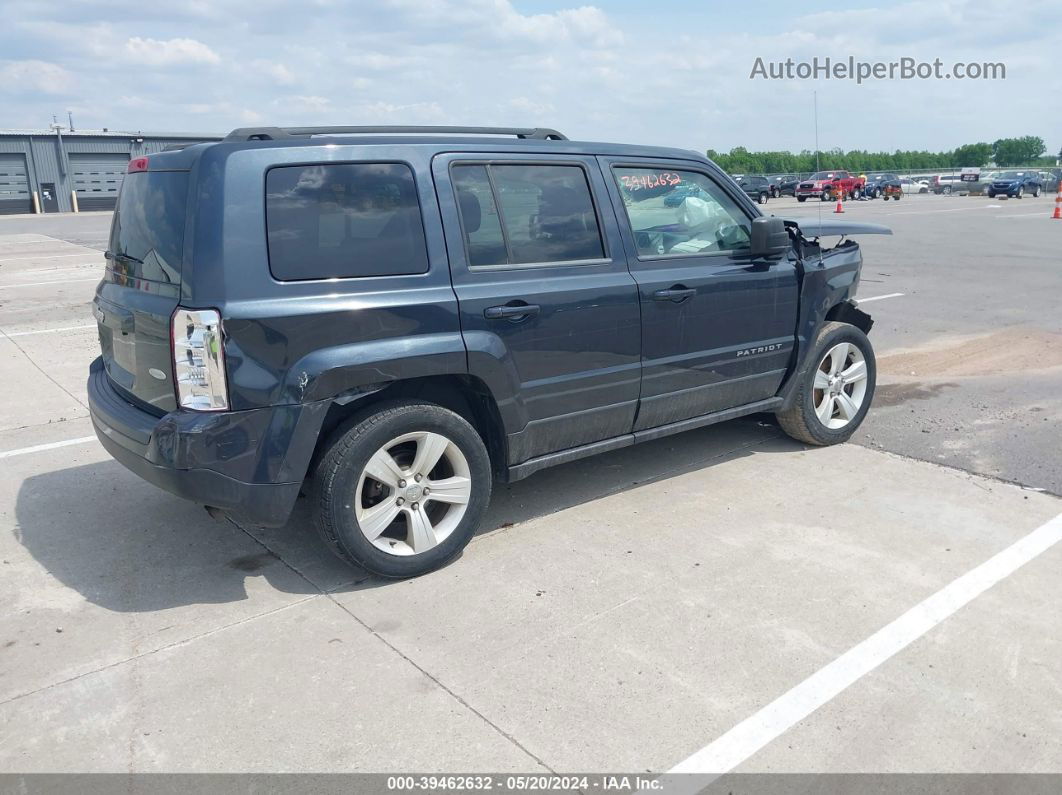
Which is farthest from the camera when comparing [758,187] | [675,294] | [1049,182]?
[1049,182]

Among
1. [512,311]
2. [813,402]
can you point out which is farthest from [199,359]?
[813,402]

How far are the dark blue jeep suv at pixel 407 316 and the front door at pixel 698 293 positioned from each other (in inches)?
0.6

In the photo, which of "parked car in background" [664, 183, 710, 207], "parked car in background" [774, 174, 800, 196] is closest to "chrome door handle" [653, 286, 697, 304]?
"parked car in background" [664, 183, 710, 207]

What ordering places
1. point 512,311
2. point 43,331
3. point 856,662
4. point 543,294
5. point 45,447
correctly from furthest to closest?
1. point 43,331
2. point 45,447
3. point 543,294
4. point 512,311
5. point 856,662

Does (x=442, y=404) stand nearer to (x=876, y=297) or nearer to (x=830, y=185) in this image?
(x=876, y=297)

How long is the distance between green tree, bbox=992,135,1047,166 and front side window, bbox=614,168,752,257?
85.3m

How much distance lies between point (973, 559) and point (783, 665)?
1.42 metres

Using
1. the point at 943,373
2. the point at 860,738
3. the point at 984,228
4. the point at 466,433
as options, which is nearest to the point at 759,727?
the point at 860,738

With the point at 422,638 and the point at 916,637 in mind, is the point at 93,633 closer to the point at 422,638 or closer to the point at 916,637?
the point at 422,638

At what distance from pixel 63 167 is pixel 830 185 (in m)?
36.8

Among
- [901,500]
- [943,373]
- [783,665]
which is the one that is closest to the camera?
[783,665]

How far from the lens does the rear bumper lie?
3.51 meters

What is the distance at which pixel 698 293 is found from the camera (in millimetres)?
4840

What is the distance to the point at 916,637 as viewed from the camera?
3.54 metres
